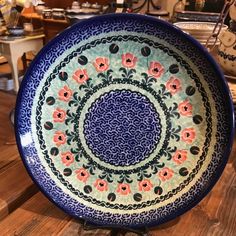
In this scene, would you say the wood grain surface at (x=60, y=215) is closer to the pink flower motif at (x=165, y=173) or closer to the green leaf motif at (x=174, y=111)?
the pink flower motif at (x=165, y=173)

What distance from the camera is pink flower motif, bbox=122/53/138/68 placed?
0.51 meters

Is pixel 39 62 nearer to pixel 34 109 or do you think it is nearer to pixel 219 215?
pixel 34 109

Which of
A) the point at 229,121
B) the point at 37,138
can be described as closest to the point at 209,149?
the point at 229,121

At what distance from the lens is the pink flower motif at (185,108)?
1.70 feet

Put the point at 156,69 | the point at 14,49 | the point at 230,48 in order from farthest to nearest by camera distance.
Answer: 1. the point at 14,49
2. the point at 230,48
3. the point at 156,69

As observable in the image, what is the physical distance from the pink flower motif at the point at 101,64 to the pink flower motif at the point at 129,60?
3 centimetres

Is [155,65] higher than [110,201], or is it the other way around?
[155,65]

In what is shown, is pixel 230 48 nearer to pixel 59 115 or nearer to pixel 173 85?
pixel 173 85

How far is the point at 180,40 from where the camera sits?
483 millimetres

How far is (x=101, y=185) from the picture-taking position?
0.54 m

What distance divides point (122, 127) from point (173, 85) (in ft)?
0.37

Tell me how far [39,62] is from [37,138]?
0.44 ft

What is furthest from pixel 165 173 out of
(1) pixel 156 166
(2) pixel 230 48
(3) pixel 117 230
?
(2) pixel 230 48

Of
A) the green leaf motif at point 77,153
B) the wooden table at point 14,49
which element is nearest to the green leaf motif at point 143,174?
the green leaf motif at point 77,153
